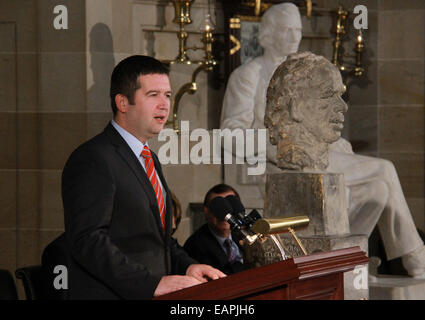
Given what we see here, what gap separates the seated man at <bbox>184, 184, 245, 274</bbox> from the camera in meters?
4.85

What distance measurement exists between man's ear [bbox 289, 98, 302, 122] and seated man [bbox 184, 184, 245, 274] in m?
1.05

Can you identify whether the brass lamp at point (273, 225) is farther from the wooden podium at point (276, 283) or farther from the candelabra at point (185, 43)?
the candelabra at point (185, 43)

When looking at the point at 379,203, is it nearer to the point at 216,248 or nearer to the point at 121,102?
the point at 216,248

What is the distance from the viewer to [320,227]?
3889mm

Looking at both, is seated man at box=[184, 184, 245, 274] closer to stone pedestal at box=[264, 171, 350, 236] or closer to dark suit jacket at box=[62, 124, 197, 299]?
stone pedestal at box=[264, 171, 350, 236]

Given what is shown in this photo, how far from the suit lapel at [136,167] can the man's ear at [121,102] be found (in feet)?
0.29

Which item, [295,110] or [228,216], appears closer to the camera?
[228,216]

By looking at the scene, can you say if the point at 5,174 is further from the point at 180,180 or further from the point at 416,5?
the point at 416,5

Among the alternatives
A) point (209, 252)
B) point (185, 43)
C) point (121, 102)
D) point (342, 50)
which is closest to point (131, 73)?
point (121, 102)

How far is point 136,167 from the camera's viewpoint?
2.83m

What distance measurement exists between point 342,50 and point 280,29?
4.03 ft

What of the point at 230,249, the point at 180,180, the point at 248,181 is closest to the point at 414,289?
the point at 230,249

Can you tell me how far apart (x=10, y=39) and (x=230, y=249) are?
2.75 metres

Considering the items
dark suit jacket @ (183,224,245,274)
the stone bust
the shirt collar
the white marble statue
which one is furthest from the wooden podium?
the white marble statue
